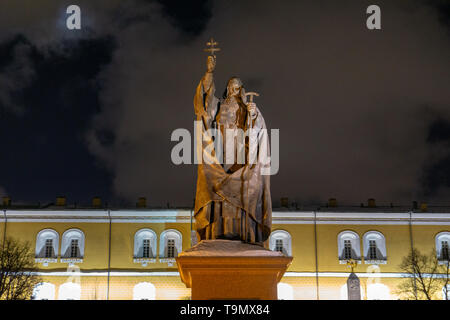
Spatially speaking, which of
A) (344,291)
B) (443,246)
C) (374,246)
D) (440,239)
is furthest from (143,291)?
(443,246)

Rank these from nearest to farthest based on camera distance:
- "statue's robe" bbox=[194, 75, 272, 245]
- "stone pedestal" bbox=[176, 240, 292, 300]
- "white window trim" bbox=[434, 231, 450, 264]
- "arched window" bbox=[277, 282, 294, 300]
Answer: "stone pedestal" bbox=[176, 240, 292, 300] < "statue's robe" bbox=[194, 75, 272, 245] < "arched window" bbox=[277, 282, 294, 300] < "white window trim" bbox=[434, 231, 450, 264]

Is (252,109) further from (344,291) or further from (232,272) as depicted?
(344,291)

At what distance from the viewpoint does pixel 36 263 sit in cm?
4650

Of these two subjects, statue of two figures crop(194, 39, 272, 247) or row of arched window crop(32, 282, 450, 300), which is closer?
statue of two figures crop(194, 39, 272, 247)

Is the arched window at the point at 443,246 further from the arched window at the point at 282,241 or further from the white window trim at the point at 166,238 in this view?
the white window trim at the point at 166,238

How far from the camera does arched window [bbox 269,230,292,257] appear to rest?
4731 cm

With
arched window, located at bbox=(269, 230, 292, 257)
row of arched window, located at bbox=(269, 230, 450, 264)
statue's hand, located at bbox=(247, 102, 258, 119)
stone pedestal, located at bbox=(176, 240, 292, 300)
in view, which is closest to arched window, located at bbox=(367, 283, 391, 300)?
row of arched window, located at bbox=(269, 230, 450, 264)

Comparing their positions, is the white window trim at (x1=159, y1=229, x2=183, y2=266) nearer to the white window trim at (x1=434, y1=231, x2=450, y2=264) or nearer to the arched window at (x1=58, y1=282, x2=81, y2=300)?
the arched window at (x1=58, y1=282, x2=81, y2=300)

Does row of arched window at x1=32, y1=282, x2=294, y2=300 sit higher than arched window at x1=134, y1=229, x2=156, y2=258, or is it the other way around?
arched window at x1=134, y1=229, x2=156, y2=258

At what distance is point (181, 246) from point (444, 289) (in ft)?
65.5

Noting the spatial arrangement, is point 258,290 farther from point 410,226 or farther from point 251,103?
point 410,226

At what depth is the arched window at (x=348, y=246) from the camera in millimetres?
47375

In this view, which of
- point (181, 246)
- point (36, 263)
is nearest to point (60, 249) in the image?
point (36, 263)
